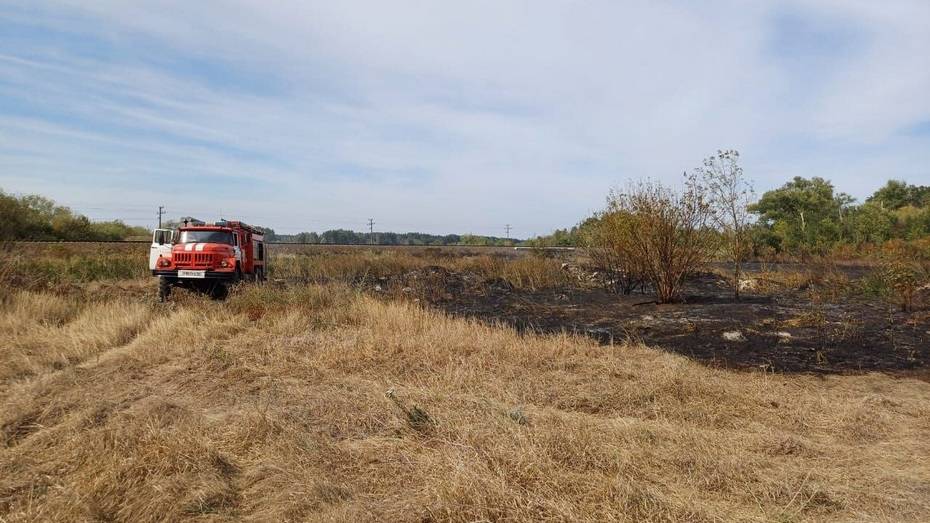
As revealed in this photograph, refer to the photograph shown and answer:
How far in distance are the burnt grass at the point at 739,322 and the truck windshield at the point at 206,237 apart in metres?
4.49

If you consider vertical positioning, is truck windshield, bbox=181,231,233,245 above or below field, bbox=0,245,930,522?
above

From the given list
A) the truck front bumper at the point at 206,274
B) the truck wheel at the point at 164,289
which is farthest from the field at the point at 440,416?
the truck front bumper at the point at 206,274

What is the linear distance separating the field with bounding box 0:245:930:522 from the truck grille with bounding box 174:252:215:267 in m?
3.02

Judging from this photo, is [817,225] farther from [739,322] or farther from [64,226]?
[64,226]

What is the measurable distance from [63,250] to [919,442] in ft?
87.3

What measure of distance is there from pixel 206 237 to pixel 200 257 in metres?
0.67

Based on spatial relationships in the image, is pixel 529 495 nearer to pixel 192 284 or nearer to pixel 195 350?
pixel 195 350

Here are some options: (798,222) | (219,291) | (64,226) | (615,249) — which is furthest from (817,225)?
(64,226)

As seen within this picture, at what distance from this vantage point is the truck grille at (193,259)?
1381 centimetres

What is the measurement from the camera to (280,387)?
6.00m

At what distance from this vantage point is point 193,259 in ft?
45.3

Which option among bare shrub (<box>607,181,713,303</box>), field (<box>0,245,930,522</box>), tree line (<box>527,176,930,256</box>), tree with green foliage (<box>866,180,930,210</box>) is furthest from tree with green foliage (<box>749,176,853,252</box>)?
field (<box>0,245,930,522</box>)

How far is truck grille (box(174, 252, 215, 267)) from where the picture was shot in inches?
544

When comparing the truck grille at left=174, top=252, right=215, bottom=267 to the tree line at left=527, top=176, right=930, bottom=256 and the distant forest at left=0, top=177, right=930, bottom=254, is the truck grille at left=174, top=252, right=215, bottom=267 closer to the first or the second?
the distant forest at left=0, top=177, right=930, bottom=254
